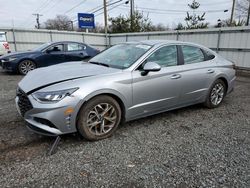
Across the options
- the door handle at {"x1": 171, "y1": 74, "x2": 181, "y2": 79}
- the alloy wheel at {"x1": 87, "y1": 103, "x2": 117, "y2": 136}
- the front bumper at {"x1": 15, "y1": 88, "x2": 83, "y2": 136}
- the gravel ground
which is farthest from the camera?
the door handle at {"x1": 171, "y1": 74, "x2": 181, "y2": 79}

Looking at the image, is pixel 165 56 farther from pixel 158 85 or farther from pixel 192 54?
pixel 192 54

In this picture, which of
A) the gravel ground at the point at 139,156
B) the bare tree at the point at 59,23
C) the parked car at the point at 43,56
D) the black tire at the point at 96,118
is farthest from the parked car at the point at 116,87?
the bare tree at the point at 59,23

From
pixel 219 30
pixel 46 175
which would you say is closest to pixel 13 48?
pixel 219 30

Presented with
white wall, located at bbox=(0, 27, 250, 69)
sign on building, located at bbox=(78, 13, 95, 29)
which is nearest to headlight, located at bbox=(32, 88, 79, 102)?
white wall, located at bbox=(0, 27, 250, 69)

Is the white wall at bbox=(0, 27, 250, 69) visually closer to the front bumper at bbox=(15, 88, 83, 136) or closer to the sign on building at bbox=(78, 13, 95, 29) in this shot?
the sign on building at bbox=(78, 13, 95, 29)

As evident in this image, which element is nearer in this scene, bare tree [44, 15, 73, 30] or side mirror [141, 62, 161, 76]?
side mirror [141, 62, 161, 76]

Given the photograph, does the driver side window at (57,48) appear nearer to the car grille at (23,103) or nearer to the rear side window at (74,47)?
the rear side window at (74,47)

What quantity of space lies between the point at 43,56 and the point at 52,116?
665cm

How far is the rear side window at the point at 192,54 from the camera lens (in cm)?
406

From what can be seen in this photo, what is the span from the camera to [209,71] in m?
4.31

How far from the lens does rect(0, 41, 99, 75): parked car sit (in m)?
8.22

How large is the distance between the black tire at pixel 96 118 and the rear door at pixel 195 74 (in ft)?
4.97

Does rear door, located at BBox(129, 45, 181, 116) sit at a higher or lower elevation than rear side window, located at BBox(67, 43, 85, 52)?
lower

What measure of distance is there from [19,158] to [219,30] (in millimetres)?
9725
